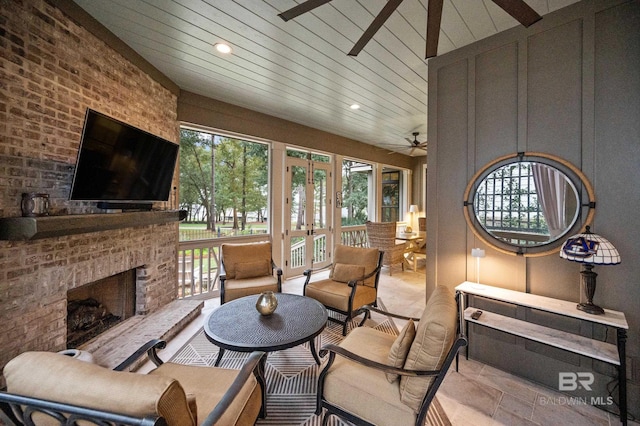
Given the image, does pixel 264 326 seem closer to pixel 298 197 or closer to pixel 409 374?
pixel 409 374

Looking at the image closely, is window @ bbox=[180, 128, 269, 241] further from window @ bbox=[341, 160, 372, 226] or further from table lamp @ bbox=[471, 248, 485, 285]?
table lamp @ bbox=[471, 248, 485, 285]

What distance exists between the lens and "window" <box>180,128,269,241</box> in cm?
398

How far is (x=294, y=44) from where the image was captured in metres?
2.57

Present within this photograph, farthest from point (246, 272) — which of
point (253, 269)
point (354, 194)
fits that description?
point (354, 194)

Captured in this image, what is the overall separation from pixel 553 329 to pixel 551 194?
1.09 meters

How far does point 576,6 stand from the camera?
2.07m

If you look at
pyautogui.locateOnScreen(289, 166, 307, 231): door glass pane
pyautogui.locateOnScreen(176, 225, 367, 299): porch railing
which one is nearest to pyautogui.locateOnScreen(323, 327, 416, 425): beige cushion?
pyautogui.locateOnScreen(176, 225, 367, 299): porch railing

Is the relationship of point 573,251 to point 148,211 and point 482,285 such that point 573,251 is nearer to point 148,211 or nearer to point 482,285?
point 482,285

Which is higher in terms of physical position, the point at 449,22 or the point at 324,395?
the point at 449,22

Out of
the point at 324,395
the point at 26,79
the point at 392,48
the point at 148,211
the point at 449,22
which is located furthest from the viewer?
the point at 148,211

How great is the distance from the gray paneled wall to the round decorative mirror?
0.23ft

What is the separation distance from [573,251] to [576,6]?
6.17 ft

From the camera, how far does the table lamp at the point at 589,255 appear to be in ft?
5.79

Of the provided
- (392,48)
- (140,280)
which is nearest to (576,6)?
(392,48)
